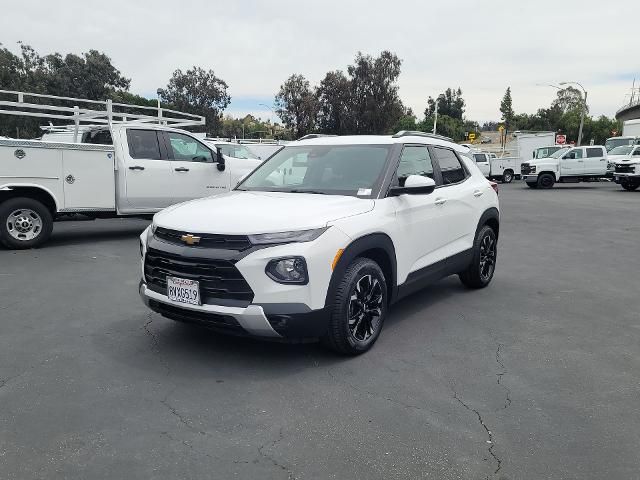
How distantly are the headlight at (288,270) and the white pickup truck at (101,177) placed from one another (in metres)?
6.00

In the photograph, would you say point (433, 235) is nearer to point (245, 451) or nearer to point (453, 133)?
point (245, 451)

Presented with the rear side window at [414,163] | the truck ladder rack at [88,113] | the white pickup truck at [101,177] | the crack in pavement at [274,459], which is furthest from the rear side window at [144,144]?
the crack in pavement at [274,459]

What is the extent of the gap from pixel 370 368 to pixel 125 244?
6.40 m

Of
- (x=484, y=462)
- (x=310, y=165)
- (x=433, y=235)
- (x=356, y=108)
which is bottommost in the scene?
(x=484, y=462)

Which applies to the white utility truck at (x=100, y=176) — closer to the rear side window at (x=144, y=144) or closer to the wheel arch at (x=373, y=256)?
the rear side window at (x=144, y=144)

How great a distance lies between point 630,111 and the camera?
74188mm

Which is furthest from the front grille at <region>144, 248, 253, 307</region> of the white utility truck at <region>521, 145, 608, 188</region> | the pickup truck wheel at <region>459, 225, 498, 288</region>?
the white utility truck at <region>521, 145, 608, 188</region>

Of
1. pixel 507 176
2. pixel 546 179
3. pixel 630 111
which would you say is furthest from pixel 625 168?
pixel 630 111

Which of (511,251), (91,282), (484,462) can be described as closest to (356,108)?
(511,251)

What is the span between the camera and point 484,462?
9.54 ft

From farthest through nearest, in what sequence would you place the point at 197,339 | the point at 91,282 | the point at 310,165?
the point at 91,282, the point at 310,165, the point at 197,339

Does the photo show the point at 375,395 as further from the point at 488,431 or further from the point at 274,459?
the point at 274,459

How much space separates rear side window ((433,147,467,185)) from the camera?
5699mm

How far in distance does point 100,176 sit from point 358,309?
6.10 meters
